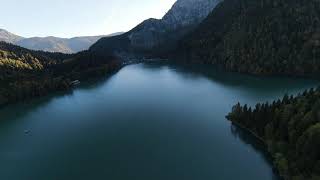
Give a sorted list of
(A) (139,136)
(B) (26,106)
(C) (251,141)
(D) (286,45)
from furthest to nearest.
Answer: (D) (286,45) → (B) (26,106) → (A) (139,136) → (C) (251,141)

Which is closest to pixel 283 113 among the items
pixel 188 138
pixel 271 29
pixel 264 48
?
pixel 188 138

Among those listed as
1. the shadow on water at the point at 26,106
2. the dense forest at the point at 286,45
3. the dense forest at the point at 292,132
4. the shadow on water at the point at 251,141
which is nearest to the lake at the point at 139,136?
the shadow on water at the point at 251,141

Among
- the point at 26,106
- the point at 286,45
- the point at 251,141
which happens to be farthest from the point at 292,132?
the point at 286,45

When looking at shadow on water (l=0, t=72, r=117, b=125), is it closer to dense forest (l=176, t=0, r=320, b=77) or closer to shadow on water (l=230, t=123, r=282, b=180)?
shadow on water (l=230, t=123, r=282, b=180)

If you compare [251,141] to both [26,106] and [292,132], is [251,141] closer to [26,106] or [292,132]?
[292,132]

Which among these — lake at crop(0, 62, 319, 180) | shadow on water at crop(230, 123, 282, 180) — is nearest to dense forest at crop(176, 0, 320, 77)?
lake at crop(0, 62, 319, 180)

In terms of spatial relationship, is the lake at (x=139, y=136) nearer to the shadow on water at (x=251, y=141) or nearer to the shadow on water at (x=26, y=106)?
the shadow on water at (x=251, y=141)
